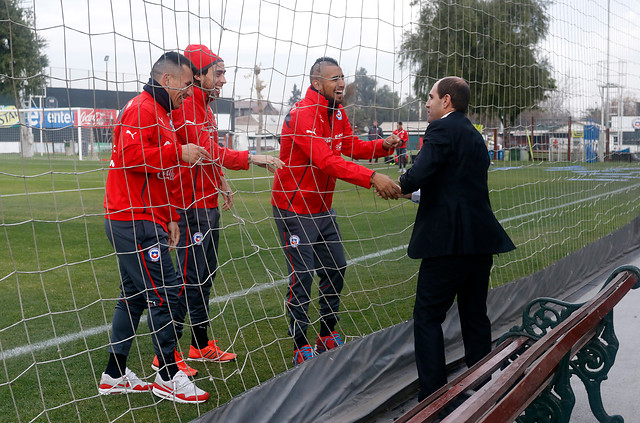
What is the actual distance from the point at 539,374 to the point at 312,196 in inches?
77.0

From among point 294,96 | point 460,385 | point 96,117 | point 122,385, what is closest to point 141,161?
point 96,117

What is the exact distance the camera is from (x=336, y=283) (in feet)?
14.7

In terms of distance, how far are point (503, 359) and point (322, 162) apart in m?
1.50

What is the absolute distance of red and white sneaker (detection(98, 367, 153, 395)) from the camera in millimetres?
3793

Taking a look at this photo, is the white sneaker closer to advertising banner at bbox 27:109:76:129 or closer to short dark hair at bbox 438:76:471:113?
advertising banner at bbox 27:109:76:129

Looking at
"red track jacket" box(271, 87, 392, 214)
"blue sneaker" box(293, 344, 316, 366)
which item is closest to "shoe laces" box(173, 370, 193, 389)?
"blue sneaker" box(293, 344, 316, 366)

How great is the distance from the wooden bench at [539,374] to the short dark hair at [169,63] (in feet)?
6.68

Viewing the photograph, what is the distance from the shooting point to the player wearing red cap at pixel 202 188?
3.94 meters

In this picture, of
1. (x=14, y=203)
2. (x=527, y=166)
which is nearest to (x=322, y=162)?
(x=527, y=166)

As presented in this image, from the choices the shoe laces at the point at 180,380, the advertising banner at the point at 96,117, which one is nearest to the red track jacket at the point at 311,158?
the advertising banner at the point at 96,117

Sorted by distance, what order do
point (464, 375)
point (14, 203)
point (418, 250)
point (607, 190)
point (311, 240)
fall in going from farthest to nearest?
point (14, 203) → point (607, 190) → point (311, 240) → point (418, 250) → point (464, 375)

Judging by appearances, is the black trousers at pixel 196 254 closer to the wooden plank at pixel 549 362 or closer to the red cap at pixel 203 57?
the red cap at pixel 203 57

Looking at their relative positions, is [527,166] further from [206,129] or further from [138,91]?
[138,91]

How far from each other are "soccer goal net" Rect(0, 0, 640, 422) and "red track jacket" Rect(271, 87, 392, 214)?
0.12 m
